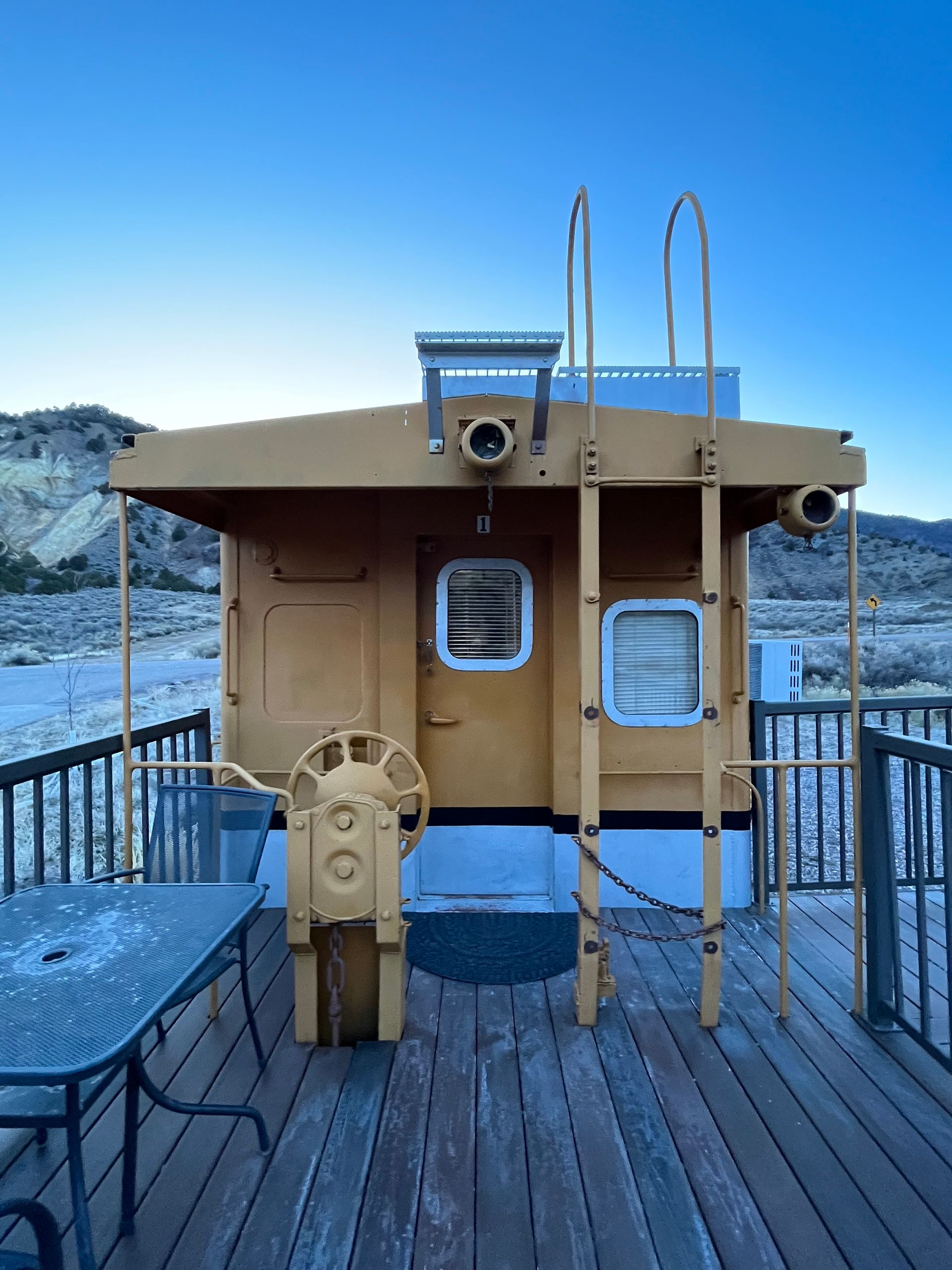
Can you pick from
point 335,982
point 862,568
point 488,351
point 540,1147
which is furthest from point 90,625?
point 862,568

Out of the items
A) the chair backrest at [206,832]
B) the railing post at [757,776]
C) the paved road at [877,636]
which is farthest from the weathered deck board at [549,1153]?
the paved road at [877,636]

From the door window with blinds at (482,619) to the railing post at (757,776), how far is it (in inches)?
54.1

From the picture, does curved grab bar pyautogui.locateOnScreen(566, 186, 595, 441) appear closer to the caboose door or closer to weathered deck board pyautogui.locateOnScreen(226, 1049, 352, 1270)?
the caboose door

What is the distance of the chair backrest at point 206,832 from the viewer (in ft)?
8.61

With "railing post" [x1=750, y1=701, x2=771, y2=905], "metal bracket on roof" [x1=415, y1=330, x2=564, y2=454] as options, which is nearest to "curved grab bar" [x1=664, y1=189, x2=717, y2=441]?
"metal bracket on roof" [x1=415, y1=330, x2=564, y2=454]

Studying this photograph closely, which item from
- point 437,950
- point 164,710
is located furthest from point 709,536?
point 164,710

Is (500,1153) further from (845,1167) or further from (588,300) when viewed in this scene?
(588,300)

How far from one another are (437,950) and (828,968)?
1852 mm

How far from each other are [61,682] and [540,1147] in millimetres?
18115

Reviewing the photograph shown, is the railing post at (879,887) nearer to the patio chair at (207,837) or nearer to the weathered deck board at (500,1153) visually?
the weathered deck board at (500,1153)

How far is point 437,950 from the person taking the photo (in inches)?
133

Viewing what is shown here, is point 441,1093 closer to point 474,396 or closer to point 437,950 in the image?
point 437,950

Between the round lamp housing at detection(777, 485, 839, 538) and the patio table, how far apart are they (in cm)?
243

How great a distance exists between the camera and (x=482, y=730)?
3.91m
